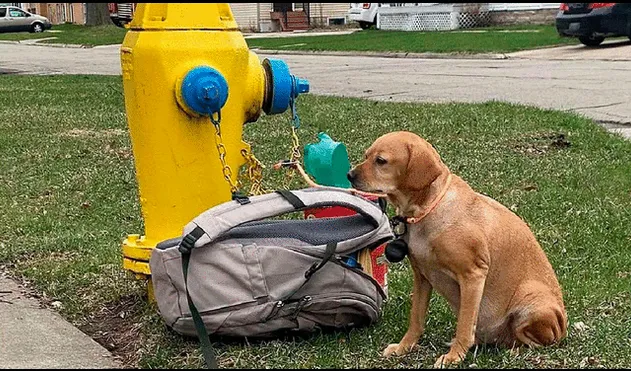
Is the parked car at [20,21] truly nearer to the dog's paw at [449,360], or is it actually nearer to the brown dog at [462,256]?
the brown dog at [462,256]

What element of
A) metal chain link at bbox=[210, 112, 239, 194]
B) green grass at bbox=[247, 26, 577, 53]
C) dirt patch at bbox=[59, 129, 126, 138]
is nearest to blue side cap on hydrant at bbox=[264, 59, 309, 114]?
metal chain link at bbox=[210, 112, 239, 194]

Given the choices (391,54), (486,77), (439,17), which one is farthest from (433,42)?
(486,77)

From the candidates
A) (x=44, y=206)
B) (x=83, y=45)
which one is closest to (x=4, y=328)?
→ (x=44, y=206)

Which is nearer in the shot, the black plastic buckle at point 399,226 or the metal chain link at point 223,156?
the black plastic buckle at point 399,226

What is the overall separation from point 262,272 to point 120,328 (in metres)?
0.92

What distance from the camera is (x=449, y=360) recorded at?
3365mm

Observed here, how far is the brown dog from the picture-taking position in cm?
335

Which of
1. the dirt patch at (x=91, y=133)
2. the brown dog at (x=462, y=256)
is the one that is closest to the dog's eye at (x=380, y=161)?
the brown dog at (x=462, y=256)

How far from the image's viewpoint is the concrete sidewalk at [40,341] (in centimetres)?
359

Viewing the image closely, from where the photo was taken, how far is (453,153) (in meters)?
7.49

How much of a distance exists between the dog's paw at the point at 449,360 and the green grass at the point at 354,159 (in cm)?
6

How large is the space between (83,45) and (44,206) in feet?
93.3

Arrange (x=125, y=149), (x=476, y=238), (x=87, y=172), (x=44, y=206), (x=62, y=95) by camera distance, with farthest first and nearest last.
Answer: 1. (x=62, y=95)
2. (x=125, y=149)
3. (x=87, y=172)
4. (x=44, y=206)
5. (x=476, y=238)

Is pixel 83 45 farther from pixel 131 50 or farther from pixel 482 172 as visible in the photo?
pixel 131 50
